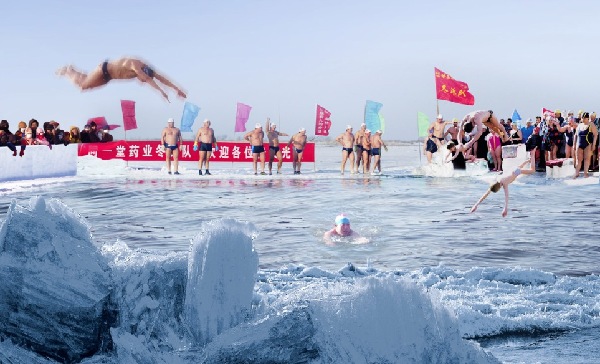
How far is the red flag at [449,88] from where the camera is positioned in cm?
2909

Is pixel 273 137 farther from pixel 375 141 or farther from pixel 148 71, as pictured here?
pixel 148 71

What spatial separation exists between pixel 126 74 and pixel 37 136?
62.0ft

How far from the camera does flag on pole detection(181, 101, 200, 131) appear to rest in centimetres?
3297

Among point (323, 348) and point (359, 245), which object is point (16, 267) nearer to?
point (323, 348)

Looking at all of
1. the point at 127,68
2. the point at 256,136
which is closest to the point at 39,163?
the point at 256,136

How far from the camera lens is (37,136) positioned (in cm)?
2608

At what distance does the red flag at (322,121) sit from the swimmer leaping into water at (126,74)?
24.0 metres

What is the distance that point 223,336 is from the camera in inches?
135

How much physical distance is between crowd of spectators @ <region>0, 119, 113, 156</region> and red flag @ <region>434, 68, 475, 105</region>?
15.8 meters

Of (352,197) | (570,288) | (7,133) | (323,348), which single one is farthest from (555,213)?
(7,133)

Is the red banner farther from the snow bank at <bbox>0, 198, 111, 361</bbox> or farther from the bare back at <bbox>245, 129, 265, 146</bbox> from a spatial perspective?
the snow bank at <bbox>0, 198, 111, 361</bbox>

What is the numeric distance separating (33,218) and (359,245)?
8.11m

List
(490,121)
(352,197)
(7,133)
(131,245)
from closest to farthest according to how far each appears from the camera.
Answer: (490,121) → (131,245) → (352,197) → (7,133)

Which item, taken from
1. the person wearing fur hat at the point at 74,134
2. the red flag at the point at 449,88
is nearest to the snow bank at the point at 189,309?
the red flag at the point at 449,88
